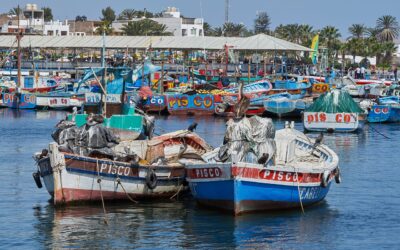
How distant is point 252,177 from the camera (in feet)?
93.6

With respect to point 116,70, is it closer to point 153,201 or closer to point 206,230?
point 153,201

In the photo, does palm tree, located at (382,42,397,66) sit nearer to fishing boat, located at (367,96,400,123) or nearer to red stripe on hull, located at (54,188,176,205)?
fishing boat, located at (367,96,400,123)

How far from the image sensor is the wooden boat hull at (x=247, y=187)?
28.4 metres

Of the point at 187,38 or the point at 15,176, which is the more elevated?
the point at 187,38

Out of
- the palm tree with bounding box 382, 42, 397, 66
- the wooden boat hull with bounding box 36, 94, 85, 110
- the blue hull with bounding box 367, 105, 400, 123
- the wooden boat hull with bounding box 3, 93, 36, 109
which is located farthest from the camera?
the palm tree with bounding box 382, 42, 397, 66

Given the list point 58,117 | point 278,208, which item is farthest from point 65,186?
A: point 58,117

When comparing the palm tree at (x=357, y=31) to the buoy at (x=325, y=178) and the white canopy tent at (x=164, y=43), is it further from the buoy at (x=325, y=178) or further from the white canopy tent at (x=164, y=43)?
the buoy at (x=325, y=178)

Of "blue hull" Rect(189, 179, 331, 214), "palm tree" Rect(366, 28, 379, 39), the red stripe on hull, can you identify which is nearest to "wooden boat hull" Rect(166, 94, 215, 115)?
the red stripe on hull

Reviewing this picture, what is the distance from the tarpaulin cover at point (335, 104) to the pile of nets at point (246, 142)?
30932mm

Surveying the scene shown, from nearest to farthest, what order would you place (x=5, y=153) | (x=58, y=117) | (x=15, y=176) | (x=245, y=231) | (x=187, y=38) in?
(x=245, y=231) < (x=15, y=176) < (x=5, y=153) < (x=58, y=117) < (x=187, y=38)

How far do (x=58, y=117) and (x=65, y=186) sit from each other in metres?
48.2

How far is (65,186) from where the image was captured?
3050 centimetres

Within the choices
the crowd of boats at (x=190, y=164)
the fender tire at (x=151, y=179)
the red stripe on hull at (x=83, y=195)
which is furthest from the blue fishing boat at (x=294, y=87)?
the red stripe on hull at (x=83, y=195)

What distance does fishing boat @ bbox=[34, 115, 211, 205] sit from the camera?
98.7ft
